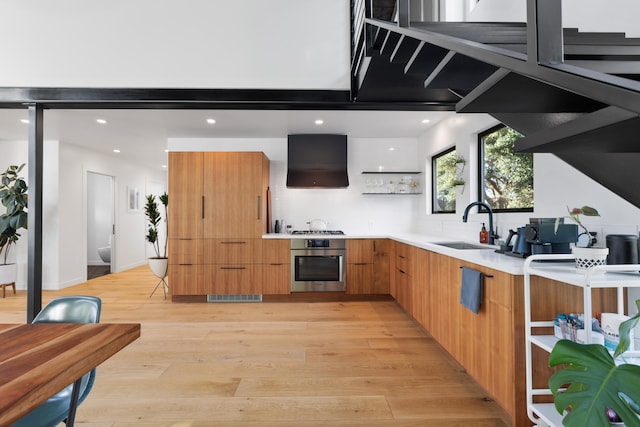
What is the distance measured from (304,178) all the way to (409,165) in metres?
1.68

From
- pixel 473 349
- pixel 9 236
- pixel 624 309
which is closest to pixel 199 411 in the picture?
pixel 473 349

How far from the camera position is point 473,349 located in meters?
2.13

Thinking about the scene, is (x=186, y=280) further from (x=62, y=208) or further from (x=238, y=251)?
(x=62, y=208)

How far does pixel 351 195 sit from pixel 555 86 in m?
4.30

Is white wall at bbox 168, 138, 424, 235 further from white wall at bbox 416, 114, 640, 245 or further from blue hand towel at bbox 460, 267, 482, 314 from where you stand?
blue hand towel at bbox 460, 267, 482, 314

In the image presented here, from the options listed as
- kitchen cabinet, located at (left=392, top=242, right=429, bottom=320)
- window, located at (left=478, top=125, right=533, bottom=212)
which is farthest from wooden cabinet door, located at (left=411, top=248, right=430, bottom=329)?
window, located at (left=478, top=125, right=533, bottom=212)

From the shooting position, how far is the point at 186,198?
14.6 feet

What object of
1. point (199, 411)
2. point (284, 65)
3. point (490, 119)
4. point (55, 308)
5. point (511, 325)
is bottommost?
Result: point (199, 411)

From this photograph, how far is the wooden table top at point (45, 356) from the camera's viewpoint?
0.80m

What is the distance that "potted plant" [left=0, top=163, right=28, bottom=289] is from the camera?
15.4ft

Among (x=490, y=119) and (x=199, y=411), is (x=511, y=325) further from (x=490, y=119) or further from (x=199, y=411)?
(x=490, y=119)

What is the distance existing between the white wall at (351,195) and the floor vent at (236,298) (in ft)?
4.09

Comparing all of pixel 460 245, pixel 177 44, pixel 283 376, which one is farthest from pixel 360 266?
pixel 177 44

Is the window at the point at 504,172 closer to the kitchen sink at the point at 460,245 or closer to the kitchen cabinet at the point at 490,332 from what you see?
the kitchen sink at the point at 460,245
